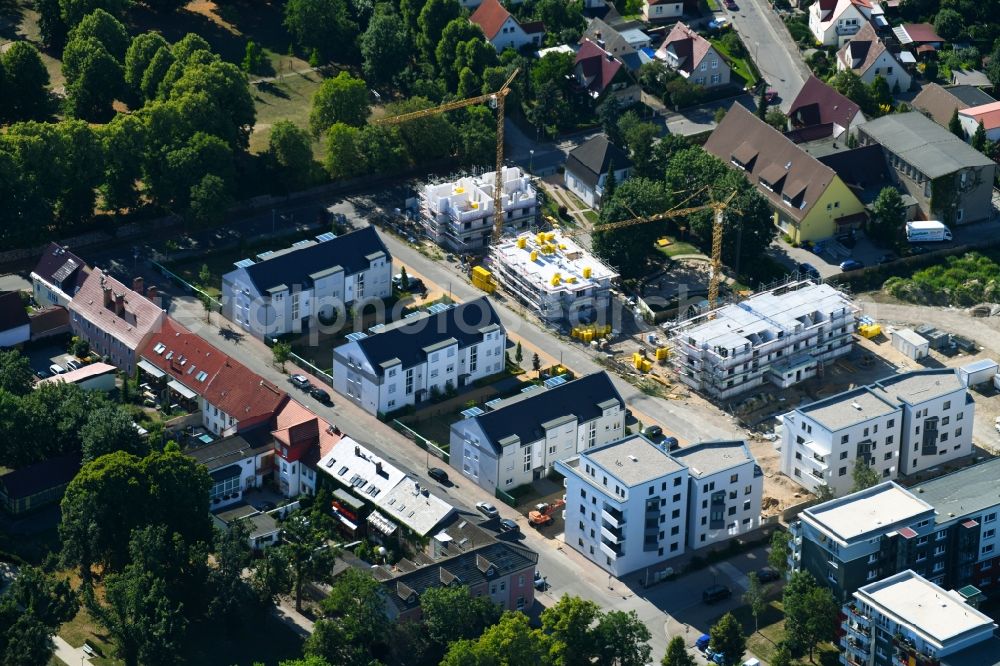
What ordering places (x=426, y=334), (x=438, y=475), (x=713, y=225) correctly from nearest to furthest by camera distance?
(x=438, y=475) < (x=426, y=334) < (x=713, y=225)

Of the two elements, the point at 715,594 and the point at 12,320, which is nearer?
the point at 715,594

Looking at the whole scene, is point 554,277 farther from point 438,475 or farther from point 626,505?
point 626,505

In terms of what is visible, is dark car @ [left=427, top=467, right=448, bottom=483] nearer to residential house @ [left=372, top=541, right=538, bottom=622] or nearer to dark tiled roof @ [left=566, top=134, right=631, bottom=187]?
residential house @ [left=372, top=541, right=538, bottom=622]

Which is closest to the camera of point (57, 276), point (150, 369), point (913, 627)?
point (913, 627)

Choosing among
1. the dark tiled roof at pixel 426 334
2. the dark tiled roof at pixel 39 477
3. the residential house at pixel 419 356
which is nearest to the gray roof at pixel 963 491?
the residential house at pixel 419 356

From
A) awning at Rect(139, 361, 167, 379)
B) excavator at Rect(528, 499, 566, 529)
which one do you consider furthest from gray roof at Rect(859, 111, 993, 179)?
awning at Rect(139, 361, 167, 379)

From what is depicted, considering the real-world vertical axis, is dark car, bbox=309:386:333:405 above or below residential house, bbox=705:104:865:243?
below

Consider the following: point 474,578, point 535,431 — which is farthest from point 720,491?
point 474,578
